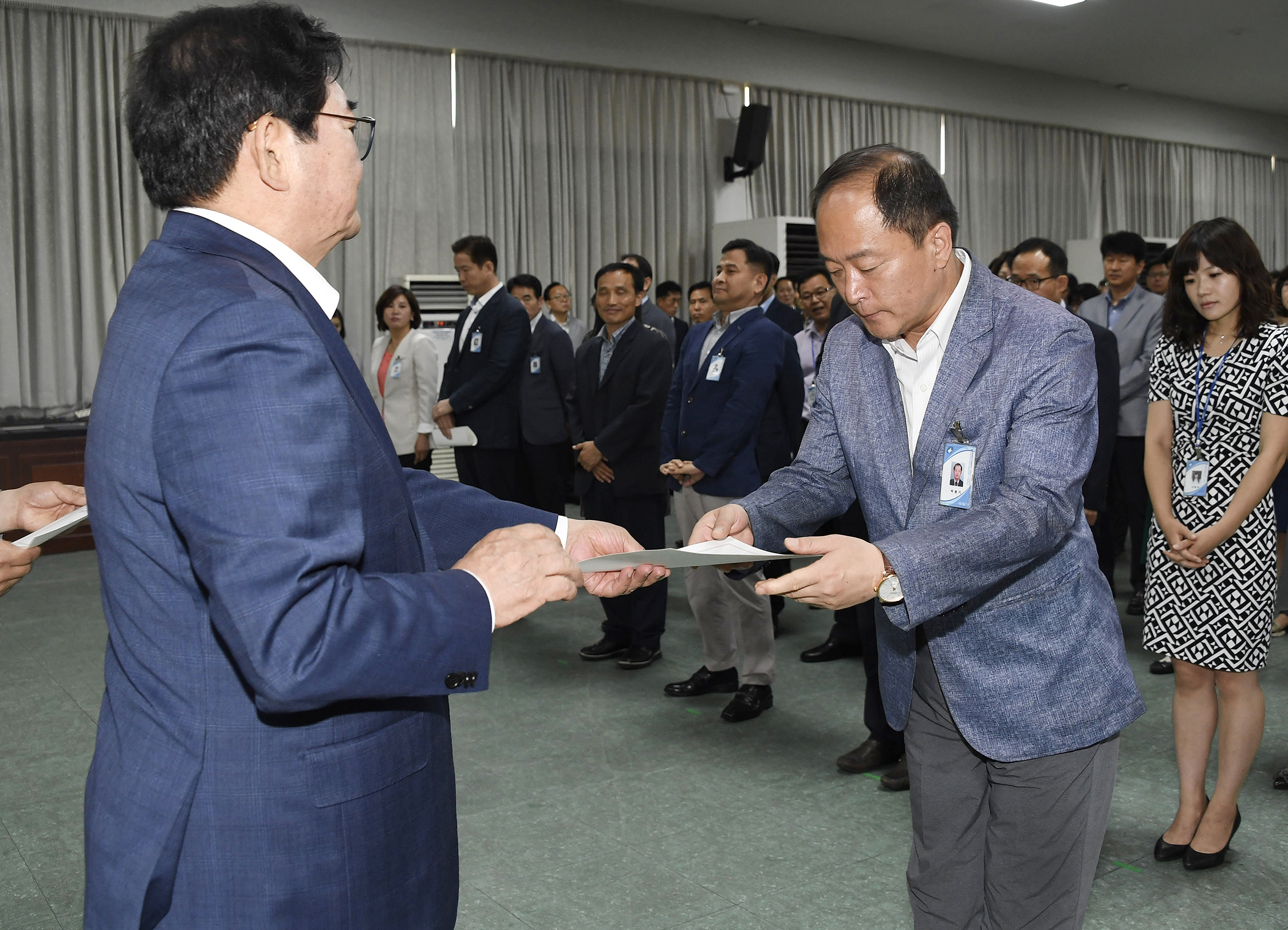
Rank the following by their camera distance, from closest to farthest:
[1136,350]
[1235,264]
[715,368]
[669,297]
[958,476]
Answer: [958,476], [1235,264], [715,368], [1136,350], [669,297]

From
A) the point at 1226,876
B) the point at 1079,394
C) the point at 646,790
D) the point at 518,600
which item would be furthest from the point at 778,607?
the point at 518,600

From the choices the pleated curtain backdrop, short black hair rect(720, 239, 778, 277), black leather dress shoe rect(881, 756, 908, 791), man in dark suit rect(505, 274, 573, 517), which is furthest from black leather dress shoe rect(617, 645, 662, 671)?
the pleated curtain backdrop

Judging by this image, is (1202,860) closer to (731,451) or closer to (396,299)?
(731,451)

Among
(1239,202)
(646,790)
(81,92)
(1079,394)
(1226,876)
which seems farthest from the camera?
(1239,202)

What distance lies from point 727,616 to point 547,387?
1.96m

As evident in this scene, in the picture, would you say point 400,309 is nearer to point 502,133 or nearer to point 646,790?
point 502,133

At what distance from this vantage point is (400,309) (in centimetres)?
638

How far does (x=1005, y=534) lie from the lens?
141cm

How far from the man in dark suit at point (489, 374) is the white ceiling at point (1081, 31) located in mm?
4783

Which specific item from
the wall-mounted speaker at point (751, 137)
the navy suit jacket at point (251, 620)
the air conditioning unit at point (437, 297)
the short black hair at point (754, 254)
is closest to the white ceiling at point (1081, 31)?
the wall-mounted speaker at point (751, 137)

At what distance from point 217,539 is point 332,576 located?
11cm

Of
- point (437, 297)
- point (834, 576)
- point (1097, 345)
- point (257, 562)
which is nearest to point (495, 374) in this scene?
point (1097, 345)

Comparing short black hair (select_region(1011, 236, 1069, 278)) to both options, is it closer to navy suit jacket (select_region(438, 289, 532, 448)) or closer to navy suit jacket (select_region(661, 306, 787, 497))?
navy suit jacket (select_region(661, 306, 787, 497))

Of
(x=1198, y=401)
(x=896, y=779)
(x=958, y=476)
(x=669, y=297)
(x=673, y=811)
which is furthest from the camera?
(x=669, y=297)
